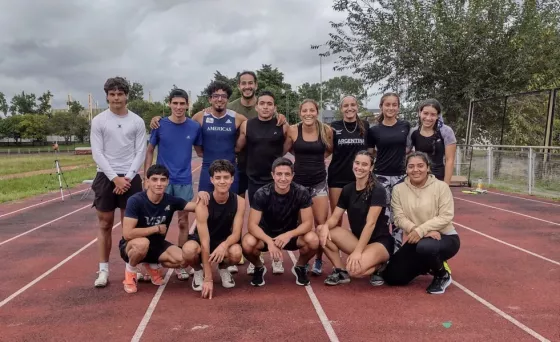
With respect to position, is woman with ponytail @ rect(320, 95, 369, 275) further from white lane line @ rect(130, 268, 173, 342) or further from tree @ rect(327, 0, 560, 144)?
tree @ rect(327, 0, 560, 144)

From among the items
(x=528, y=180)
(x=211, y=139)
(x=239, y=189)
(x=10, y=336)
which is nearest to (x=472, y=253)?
(x=239, y=189)

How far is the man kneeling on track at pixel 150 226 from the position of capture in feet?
13.0

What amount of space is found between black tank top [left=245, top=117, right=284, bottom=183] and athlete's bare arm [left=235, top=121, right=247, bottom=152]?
0.05 meters

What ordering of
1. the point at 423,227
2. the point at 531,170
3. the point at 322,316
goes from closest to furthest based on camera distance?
the point at 322,316
the point at 423,227
the point at 531,170

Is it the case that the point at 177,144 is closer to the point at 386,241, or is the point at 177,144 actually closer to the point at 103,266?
the point at 103,266

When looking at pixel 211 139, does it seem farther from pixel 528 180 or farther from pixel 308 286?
pixel 528 180

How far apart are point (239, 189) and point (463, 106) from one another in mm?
12793

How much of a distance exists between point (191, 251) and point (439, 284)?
7.10ft

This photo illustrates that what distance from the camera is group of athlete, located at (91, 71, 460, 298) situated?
3.99 metres

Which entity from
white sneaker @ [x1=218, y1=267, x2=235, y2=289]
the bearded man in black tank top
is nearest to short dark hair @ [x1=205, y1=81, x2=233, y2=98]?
the bearded man in black tank top

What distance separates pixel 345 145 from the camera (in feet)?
14.8

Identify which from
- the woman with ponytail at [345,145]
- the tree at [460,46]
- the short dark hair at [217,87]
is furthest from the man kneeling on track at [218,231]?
the tree at [460,46]

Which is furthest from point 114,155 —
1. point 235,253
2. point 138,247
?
point 235,253

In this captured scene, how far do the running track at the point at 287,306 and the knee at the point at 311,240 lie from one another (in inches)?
15.2
